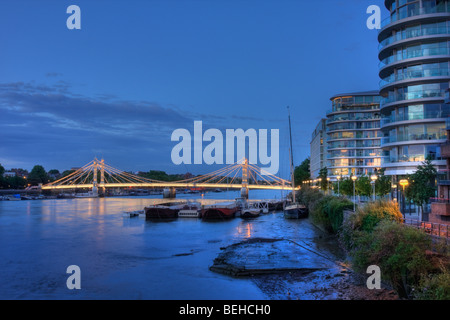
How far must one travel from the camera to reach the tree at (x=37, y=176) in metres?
156

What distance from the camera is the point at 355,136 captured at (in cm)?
6362

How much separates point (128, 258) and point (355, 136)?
153 feet

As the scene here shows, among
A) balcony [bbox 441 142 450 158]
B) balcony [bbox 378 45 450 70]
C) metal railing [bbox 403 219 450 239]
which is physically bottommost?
metal railing [bbox 403 219 450 239]

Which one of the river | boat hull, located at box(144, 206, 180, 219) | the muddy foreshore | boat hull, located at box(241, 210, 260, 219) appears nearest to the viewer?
the muddy foreshore

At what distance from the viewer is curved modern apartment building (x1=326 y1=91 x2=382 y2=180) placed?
62.4 metres

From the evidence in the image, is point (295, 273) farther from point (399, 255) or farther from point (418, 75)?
point (418, 75)

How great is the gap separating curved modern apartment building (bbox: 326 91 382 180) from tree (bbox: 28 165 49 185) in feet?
418

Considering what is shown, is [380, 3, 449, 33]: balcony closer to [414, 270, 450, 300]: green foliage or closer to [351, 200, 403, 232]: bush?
[351, 200, 403, 232]: bush

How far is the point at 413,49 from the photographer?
31.9 metres

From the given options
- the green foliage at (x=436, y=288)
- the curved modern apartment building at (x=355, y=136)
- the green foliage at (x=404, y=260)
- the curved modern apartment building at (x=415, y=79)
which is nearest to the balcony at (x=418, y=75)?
the curved modern apartment building at (x=415, y=79)

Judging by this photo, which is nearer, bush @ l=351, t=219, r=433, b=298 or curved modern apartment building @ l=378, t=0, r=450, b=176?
bush @ l=351, t=219, r=433, b=298

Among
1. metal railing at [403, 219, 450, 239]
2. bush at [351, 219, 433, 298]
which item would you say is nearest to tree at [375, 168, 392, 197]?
metal railing at [403, 219, 450, 239]

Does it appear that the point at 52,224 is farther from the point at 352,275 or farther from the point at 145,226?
the point at 352,275

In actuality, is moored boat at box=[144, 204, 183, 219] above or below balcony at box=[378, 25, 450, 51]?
below
